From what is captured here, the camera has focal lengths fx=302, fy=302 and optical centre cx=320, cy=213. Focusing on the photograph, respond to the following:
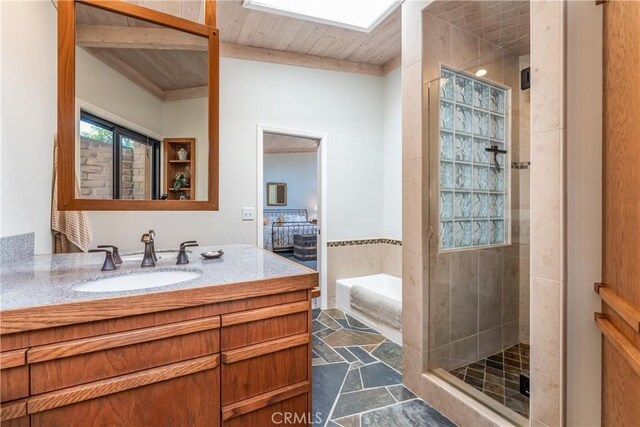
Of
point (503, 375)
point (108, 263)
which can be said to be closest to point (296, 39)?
point (108, 263)

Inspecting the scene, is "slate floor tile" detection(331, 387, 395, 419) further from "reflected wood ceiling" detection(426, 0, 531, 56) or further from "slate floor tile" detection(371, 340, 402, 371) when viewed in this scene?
"reflected wood ceiling" detection(426, 0, 531, 56)

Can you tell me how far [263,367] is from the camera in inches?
46.7

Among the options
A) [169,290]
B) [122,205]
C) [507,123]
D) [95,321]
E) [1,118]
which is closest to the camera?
[95,321]

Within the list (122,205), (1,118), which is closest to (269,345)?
(122,205)

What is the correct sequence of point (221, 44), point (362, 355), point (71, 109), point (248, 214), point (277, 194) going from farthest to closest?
point (277, 194) < point (248, 214) < point (221, 44) < point (362, 355) < point (71, 109)

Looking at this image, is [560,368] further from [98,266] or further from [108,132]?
[108,132]

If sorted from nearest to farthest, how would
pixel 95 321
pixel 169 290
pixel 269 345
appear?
pixel 95 321 → pixel 169 290 → pixel 269 345

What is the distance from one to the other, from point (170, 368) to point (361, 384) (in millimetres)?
1399

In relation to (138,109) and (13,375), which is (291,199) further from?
(13,375)

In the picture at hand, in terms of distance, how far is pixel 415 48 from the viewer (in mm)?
1904

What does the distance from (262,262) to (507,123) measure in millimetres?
1908

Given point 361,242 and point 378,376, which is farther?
point 361,242

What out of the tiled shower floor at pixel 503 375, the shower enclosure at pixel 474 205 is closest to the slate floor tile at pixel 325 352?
the shower enclosure at pixel 474 205

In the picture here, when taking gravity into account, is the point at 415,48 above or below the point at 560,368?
above
